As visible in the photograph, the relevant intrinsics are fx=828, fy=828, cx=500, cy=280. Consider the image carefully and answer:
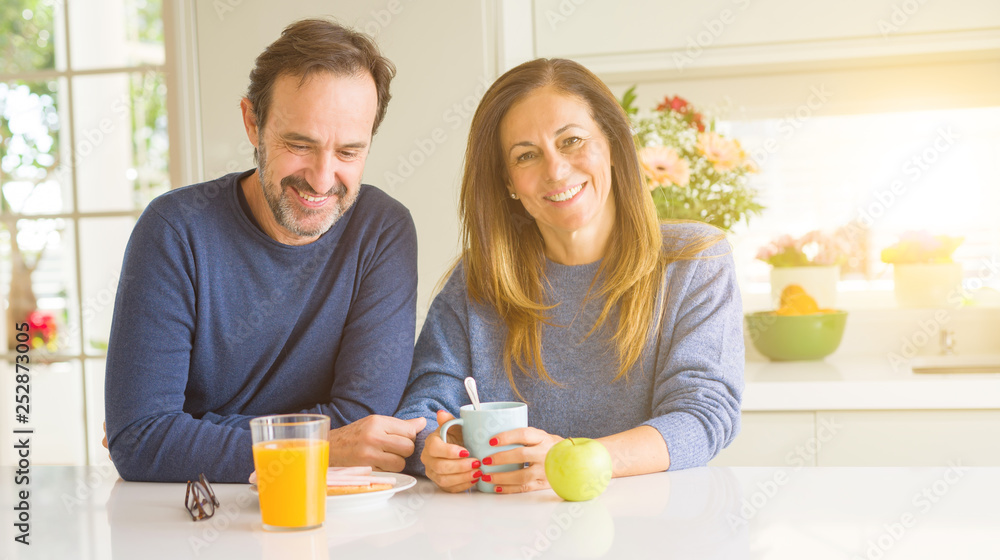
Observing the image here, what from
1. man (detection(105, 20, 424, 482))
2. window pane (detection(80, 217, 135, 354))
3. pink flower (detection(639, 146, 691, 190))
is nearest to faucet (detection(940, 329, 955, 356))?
pink flower (detection(639, 146, 691, 190))

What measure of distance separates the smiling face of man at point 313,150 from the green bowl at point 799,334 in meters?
1.43

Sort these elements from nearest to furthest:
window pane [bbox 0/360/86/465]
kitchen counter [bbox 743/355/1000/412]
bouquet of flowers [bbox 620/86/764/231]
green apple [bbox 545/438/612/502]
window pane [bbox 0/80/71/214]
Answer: green apple [bbox 545/438/612/502] < kitchen counter [bbox 743/355/1000/412] < bouquet of flowers [bbox 620/86/764/231] < window pane [bbox 0/80/71/214] < window pane [bbox 0/360/86/465]

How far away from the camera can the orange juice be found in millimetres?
878

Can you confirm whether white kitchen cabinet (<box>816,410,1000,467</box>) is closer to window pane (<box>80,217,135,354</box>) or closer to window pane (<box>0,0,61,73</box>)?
window pane (<box>80,217,135,354</box>)

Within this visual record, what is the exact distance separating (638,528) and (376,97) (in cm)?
90

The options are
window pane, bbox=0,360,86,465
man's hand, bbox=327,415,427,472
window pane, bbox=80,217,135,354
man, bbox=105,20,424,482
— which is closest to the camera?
man's hand, bbox=327,415,427,472

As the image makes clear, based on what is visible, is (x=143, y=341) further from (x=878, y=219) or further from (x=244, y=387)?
(x=878, y=219)

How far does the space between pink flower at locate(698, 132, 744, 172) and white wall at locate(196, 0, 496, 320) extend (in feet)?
2.07

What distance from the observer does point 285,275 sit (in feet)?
4.62

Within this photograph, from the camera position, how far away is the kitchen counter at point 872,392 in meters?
1.96

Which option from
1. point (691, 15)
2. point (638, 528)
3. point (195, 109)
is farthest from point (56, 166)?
point (638, 528)

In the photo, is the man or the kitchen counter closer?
the man

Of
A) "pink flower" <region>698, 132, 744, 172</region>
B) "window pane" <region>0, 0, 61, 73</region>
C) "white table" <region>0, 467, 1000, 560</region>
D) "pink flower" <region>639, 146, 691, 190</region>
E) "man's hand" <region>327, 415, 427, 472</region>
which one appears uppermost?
"window pane" <region>0, 0, 61, 73</region>

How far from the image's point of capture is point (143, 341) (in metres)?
1.26
